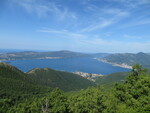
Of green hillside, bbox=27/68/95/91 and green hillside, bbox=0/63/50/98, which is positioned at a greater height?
green hillside, bbox=0/63/50/98

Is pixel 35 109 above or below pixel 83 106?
below

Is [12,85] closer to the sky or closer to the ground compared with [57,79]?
closer to the sky

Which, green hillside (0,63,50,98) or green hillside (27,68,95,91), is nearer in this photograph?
green hillside (0,63,50,98)

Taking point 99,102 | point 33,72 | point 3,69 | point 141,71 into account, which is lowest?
point 33,72

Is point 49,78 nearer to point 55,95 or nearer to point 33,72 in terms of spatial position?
point 33,72

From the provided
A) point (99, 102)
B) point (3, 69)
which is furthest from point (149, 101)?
point (3, 69)

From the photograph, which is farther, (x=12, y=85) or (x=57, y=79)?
(x=57, y=79)

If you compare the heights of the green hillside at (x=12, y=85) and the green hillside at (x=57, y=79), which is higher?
the green hillside at (x=12, y=85)

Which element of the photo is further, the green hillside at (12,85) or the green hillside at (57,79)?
the green hillside at (57,79)
